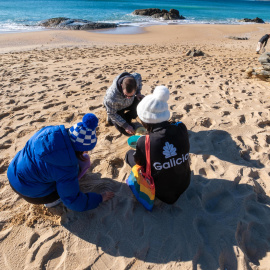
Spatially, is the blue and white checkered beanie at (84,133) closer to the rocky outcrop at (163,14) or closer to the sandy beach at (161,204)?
the sandy beach at (161,204)

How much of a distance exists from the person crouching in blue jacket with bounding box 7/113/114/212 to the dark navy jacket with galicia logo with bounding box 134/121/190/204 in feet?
1.69

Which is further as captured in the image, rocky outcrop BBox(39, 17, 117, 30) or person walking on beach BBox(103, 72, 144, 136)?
rocky outcrop BBox(39, 17, 117, 30)

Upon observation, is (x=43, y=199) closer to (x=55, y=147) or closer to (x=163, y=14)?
(x=55, y=147)

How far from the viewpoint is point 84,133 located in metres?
1.65

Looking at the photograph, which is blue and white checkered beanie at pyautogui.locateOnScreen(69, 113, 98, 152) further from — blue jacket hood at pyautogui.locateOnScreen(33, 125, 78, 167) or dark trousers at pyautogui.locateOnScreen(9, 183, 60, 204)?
dark trousers at pyautogui.locateOnScreen(9, 183, 60, 204)

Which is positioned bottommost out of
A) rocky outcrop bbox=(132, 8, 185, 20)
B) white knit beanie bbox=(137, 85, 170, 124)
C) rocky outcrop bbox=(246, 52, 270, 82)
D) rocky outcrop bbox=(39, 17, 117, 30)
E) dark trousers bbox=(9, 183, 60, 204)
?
rocky outcrop bbox=(132, 8, 185, 20)

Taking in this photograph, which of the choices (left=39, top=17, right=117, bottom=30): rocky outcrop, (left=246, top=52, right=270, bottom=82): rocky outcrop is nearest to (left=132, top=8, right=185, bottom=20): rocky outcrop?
(left=39, top=17, right=117, bottom=30): rocky outcrop

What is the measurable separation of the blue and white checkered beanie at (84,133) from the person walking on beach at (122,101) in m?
1.28

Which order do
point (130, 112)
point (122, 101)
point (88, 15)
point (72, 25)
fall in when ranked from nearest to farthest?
point (122, 101) → point (130, 112) → point (72, 25) → point (88, 15)

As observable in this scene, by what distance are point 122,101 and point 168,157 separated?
5.51 feet

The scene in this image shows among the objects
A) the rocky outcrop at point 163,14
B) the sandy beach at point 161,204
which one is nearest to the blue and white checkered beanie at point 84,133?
the sandy beach at point 161,204

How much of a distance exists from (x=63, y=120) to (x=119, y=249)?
101 inches

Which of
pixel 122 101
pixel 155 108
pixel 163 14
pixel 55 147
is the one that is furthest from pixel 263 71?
pixel 163 14

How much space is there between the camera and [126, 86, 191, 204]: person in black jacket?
1.83 metres
